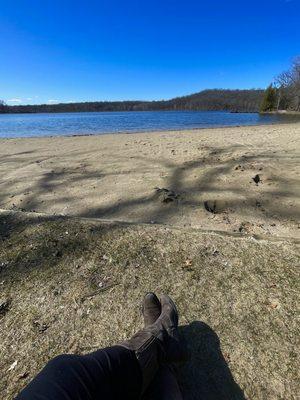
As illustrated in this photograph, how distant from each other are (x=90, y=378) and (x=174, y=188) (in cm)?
381

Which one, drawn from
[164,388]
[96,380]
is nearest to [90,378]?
[96,380]

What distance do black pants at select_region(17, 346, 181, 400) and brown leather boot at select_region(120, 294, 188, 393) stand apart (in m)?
0.05

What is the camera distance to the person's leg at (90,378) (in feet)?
4.23

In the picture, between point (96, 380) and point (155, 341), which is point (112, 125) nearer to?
A: point (155, 341)

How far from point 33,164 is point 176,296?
644cm

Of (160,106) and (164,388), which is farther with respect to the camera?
(160,106)

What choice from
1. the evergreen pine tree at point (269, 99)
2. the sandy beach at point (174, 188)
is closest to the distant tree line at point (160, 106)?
the evergreen pine tree at point (269, 99)

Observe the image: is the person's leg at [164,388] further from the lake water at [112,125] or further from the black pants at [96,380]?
the lake water at [112,125]

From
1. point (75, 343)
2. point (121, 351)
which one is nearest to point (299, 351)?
point (121, 351)

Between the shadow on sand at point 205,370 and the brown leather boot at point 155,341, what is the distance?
0.12 metres

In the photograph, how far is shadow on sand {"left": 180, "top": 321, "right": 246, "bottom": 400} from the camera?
1.66 m

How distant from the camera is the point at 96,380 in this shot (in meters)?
1.37

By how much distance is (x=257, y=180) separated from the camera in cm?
511

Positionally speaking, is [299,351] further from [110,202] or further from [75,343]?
[110,202]
